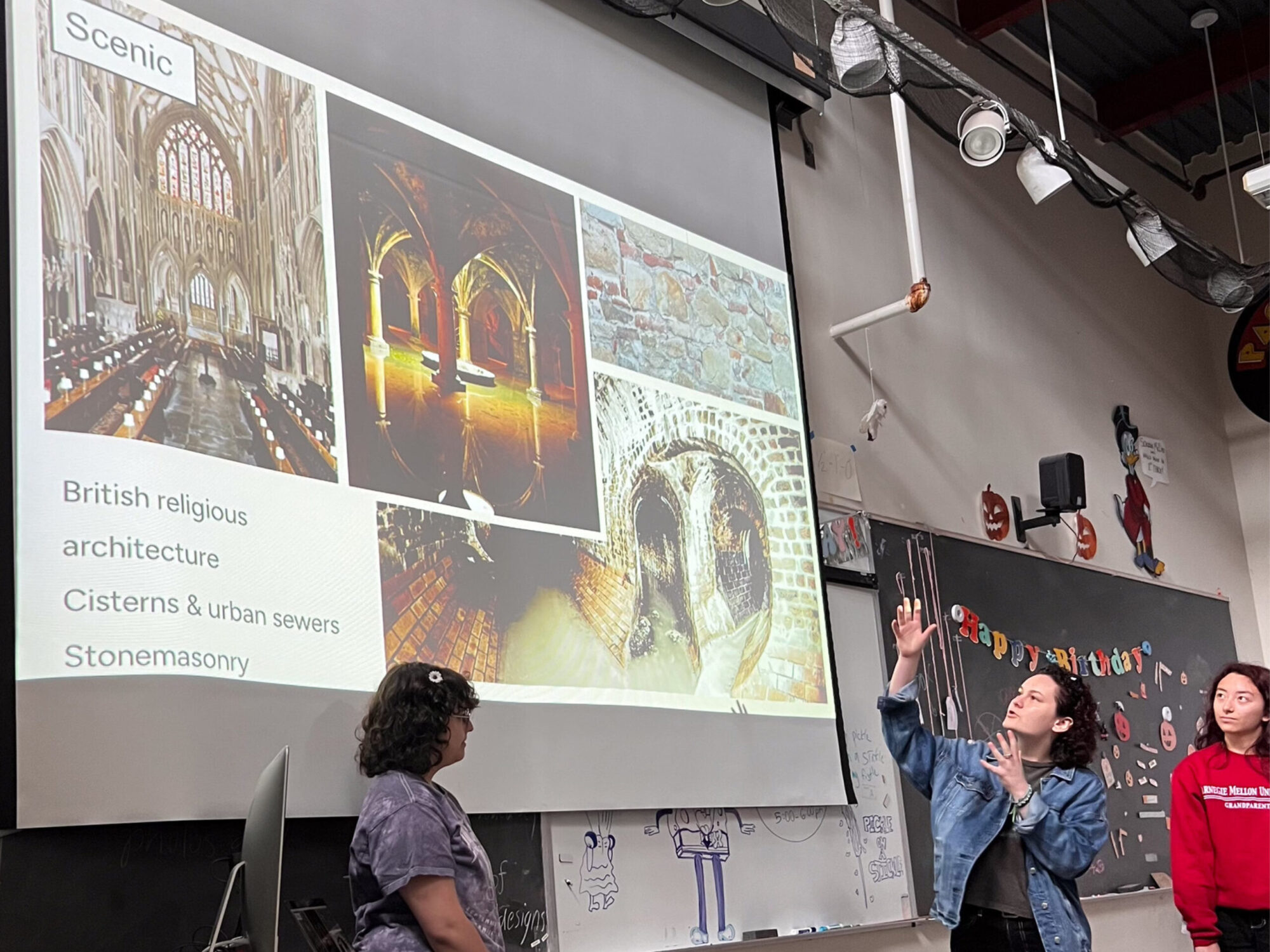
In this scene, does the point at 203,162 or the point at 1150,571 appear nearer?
the point at 203,162

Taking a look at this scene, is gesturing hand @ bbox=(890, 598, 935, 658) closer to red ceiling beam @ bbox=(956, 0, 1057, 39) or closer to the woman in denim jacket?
the woman in denim jacket

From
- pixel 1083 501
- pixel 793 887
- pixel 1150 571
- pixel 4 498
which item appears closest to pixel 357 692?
pixel 4 498

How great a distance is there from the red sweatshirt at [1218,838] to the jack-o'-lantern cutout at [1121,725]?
2247 millimetres

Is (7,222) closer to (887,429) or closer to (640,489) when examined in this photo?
(640,489)

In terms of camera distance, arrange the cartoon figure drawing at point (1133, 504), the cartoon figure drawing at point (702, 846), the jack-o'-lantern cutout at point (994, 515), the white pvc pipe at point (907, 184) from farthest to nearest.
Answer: the cartoon figure drawing at point (1133, 504) → the jack-o'-lantern cutout at point (994, 515) → the white pvc pipe at point (907, 184) → the cartoon figure drawing at point (702, 846)

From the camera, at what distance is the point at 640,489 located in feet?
11.3

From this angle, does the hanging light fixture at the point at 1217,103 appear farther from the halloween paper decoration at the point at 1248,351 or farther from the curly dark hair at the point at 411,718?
the curly dark hair at the point at 411,718

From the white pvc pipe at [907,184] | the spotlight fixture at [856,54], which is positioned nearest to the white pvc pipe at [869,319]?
the white pvc pipe at [907,184]

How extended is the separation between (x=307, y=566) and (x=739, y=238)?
6.65 feet

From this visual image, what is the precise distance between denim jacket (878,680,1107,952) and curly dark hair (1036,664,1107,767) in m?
0.03

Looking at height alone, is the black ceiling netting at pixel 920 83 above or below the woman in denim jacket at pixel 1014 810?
above

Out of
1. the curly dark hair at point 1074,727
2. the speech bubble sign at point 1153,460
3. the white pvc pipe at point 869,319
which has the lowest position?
the curly dark hair at point 1074,727

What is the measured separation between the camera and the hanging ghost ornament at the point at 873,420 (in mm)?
4445

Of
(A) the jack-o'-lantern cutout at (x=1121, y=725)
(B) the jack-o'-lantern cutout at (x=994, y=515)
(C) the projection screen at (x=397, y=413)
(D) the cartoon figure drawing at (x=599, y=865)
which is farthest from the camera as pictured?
(A) the jack-o'-lantern cutout at (x=1121, y=725)
